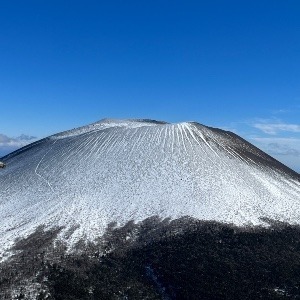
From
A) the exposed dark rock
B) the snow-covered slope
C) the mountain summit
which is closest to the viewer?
the exposed dark rock

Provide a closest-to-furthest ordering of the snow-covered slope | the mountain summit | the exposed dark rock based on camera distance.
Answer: the exposed dark rock < the mountain summit < the snow-covered slope

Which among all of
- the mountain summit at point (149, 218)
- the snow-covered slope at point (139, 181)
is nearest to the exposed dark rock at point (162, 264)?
the mountain summit at point (149, 218)

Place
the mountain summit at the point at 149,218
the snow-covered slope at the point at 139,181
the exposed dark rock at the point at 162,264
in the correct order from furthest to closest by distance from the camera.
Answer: the snow-covered slope at the point at 139,181 → the mountain summit at the point at 149,218 → the exposed dark rock at the point at 162,264

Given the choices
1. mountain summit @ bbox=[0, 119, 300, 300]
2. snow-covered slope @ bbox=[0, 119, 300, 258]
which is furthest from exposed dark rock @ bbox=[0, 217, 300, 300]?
snow-covered slope @ bbox=[0, 119, 300, 258]

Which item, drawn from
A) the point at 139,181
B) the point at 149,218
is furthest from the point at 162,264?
the point at 139,181

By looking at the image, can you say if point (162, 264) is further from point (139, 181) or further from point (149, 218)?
point (139, 181)

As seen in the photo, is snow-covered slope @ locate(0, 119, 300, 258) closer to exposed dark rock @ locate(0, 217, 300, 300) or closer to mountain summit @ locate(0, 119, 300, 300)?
mountain summit @ locate(0, 119, 300, 300)

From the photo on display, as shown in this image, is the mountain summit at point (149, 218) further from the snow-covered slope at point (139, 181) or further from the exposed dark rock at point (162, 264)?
the snow-covered slope at point (139, 181)

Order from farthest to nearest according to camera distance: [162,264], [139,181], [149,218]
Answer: [139,181]
[149,218]
[162,264]

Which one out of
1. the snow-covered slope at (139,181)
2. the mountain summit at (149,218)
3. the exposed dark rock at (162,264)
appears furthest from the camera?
the snow-covered slope at (139,181)
